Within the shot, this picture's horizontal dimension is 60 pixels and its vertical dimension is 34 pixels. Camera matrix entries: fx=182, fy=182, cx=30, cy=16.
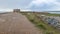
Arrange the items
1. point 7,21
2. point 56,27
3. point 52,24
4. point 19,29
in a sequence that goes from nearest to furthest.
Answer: point 19,29, point 7,21, point 56,27, point 52,24

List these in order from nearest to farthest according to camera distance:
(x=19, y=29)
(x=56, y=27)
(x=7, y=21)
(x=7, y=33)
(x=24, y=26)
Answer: (x=7, y=33), (x=19, y=29), (x=24, y=26), (x=7, y=21), (x=56, y=27)

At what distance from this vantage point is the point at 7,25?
7.69m

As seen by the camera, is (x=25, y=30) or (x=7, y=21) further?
(x=7, y=21)

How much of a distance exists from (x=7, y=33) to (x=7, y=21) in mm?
1589

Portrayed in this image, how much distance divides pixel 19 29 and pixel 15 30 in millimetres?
244

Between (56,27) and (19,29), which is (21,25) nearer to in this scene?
(19,29)

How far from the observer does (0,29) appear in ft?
23.5

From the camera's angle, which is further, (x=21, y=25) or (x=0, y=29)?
(x=21, y=25)

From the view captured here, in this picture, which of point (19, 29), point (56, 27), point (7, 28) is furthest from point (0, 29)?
point (56, 27)

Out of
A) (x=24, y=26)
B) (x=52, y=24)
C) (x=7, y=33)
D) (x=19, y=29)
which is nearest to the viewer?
(x=7, y=33)

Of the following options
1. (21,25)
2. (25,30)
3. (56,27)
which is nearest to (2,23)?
(21,25)

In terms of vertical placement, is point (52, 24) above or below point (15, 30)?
below

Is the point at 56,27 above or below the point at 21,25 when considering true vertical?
below

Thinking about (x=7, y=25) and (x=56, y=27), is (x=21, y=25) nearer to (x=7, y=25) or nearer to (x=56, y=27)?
(x=7, y=25)
